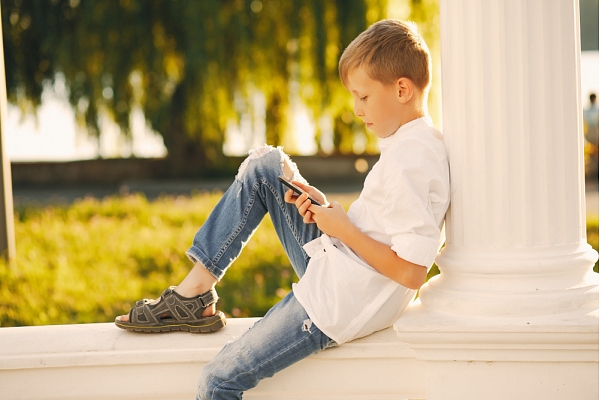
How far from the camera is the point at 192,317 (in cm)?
213

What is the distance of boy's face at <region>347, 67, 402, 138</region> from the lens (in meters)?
1.87

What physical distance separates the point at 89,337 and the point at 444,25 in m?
1.38

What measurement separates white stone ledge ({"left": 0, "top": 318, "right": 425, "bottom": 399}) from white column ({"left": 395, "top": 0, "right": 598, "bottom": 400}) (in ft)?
0.37

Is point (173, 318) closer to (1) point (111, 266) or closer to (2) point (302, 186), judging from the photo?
(2) point (302, 186)

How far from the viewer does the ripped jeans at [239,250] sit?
186 centimetres

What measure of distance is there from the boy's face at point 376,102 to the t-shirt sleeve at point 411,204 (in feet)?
0.33

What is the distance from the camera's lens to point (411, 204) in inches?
68.4

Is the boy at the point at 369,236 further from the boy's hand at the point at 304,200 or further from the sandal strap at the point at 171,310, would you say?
the sandal strap at the point at 171,310

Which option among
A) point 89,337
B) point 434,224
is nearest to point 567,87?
point 434,224

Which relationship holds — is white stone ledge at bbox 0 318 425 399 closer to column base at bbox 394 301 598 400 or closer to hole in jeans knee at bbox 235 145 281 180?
column base at bbox 394 301 598 400

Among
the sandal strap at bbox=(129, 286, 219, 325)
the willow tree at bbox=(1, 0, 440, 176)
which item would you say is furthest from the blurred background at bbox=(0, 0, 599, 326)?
the sandal strap at bbox=(129, 286, 219, 325)

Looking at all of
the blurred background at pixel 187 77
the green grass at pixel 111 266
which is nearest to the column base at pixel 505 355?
the green grass at pixel 111 266

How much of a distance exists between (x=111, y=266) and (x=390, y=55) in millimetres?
3405

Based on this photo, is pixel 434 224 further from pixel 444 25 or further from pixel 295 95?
pixel 295 95
